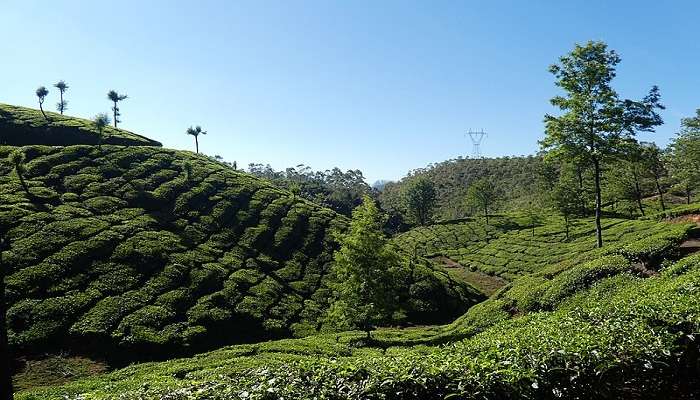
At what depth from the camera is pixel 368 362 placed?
7930 millimetres

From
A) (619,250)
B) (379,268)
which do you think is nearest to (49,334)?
(379,268)

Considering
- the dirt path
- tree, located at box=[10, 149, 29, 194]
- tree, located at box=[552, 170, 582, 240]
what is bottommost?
the dirt path

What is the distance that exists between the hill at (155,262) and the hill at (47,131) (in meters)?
13.6

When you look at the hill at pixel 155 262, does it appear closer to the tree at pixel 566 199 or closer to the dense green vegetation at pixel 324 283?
the dense green vegetation at pixel 324 283

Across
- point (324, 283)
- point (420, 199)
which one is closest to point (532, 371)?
point (324, 283)

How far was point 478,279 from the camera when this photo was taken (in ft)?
193

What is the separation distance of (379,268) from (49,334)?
24436 mm

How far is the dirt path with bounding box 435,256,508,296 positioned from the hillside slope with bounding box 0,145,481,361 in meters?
4.16

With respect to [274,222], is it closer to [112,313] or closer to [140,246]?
[140,246]

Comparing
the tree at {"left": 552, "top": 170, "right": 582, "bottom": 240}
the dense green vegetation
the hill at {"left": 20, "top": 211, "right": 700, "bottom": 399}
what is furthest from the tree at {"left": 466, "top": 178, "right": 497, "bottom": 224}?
the hill at {"left": 20, "top": 211, "right": 700, "bottom": 399}

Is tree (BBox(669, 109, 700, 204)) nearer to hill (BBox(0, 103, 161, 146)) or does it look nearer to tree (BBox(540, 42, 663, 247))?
tree (BBox(540, 42, 663, 247))

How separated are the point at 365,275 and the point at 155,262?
903 inches

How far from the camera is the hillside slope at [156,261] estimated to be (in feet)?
112

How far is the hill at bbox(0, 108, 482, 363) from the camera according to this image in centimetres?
3397
